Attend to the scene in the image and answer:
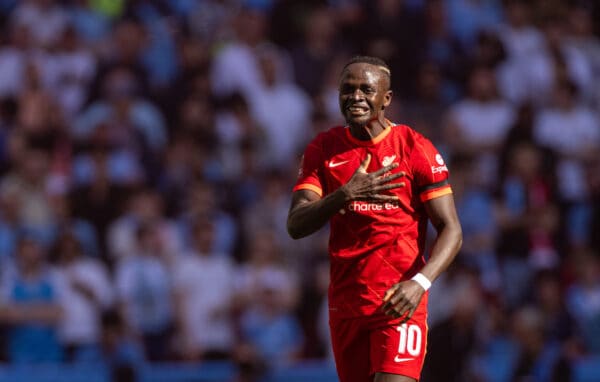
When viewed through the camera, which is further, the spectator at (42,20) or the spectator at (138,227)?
the spectator at (42,20)

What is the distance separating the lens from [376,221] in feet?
22.1

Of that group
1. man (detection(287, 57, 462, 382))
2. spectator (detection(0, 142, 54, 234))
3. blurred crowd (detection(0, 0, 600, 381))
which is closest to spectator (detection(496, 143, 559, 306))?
blurred crowd (detection(0, 0, 600, 381))

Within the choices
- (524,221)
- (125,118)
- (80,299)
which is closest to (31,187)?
(125,118)

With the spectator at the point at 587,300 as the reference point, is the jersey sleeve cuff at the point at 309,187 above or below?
above

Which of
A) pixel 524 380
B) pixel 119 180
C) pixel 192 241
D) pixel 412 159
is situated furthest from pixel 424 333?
pixel 119 180

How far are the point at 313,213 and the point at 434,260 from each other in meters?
0.72

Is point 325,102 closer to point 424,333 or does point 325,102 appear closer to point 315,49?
point 315,49

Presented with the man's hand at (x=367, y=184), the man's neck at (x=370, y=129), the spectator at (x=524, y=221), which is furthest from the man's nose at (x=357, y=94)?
the spectator at (x=524, y=221)

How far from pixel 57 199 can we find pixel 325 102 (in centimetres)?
324

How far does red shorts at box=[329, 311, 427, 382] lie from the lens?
21.6 ft

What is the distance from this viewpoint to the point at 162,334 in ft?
39.0

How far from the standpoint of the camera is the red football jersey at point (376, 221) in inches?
265

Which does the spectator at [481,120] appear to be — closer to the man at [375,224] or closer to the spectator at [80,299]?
the spectator at [80,299]

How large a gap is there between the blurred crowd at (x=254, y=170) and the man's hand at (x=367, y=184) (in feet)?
15.7
